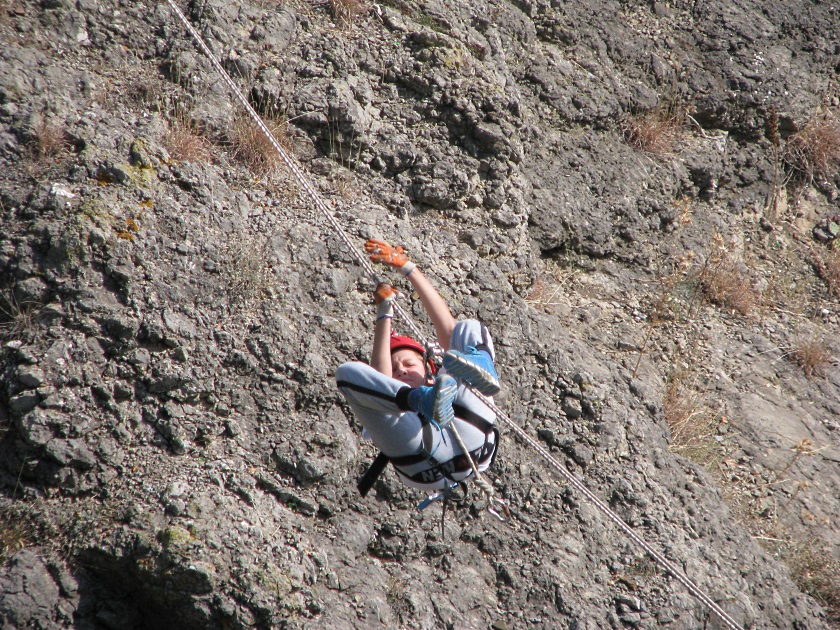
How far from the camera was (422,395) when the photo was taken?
117 inches

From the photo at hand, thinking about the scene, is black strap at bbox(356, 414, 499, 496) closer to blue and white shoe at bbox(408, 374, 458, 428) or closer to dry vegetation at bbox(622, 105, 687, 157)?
blue and white shoe at bbox(408, 374, 458, 428)

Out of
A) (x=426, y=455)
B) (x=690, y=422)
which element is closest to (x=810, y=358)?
(x=690, y=422)

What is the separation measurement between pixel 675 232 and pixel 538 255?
64.9 inches

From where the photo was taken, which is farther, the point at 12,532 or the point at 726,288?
the point at 726,288

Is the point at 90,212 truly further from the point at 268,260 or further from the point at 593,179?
the point at 593,179

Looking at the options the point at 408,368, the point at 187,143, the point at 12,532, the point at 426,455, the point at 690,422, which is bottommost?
the point at 12,532

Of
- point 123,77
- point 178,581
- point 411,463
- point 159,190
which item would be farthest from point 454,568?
point 123,77

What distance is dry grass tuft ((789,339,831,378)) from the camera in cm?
630

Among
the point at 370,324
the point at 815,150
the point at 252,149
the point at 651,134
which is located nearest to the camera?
the point at 370,324

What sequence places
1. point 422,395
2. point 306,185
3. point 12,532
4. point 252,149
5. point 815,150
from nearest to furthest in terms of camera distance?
point 422,395, point 12,532, point 306,185, point 252,149, point 815,150

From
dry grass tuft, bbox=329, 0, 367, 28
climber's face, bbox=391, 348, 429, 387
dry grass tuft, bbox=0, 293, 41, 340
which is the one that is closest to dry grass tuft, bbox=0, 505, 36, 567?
dry grass tuft, bbox=0, 293, 41, 340

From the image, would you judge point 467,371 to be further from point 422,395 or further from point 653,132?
point 653,132

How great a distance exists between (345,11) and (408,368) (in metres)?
3.38

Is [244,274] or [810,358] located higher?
[810,358]
